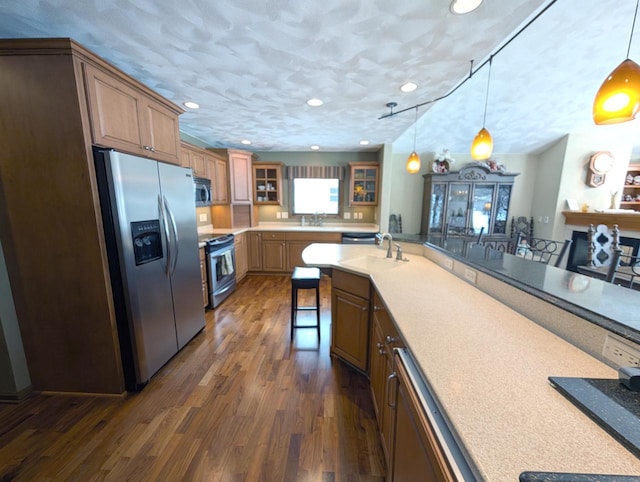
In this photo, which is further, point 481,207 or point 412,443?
point 481,207

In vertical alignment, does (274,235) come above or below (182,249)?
below

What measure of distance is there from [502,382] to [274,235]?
13.6 feet

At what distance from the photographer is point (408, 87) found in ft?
7.43

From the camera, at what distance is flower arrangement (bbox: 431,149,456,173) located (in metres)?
4.83

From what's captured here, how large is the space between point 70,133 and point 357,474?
2523mm

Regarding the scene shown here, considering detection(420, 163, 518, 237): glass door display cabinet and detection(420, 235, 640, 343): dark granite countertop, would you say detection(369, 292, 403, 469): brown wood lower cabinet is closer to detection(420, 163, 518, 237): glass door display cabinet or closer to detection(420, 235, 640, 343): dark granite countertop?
detection(420, 235, 640, 343): dark granite countertop

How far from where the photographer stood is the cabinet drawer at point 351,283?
5.87 ft

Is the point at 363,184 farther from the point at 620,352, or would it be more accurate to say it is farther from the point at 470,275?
the point at 620,352

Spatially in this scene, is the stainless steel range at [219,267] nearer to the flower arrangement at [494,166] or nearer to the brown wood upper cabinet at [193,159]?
the brown wood upper cabinet at [193,159]

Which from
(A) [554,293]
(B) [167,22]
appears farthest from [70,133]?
(A) [554,293]

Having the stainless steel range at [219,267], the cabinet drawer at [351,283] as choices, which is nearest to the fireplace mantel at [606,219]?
the cabinet drawer at [351,283]

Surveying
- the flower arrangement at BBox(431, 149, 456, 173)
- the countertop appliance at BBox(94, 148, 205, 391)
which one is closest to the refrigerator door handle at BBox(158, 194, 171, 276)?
the countertop appliance at BBox(94, 148, 205, 391)

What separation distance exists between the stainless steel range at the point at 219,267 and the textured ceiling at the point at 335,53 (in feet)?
5.20

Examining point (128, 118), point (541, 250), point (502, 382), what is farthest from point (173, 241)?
point (541, 250)
